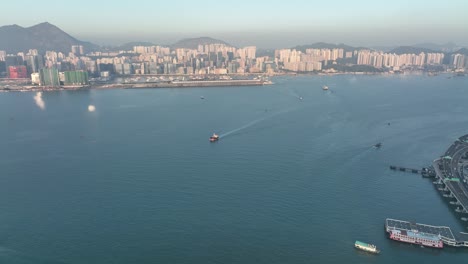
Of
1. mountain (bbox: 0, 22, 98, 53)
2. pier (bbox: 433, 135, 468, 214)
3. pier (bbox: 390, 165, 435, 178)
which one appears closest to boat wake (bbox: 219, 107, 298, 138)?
pier (bbox: 390, 165, 435, 178)

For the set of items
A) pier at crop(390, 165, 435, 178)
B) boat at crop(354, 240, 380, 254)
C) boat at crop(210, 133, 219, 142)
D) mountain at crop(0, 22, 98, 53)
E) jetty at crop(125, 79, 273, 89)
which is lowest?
boat at crop(354, 240, 380, 254)

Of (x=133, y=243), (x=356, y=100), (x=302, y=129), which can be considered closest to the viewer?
(x=133, y=243)

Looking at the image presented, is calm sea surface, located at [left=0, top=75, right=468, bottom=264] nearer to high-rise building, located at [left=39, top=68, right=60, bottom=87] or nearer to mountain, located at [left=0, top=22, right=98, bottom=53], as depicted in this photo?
high-rise building, located at [left=39, top=68, right=60, bottom=87]

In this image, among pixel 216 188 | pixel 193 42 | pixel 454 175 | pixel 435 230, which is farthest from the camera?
pixel 193 42

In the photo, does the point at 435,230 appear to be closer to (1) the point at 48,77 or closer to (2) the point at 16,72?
(1) the point at 48,77

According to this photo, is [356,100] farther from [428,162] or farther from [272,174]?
[272,174]

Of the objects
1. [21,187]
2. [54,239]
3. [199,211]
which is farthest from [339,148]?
[21,187]

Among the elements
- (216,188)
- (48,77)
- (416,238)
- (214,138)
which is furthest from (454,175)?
(48,77)
